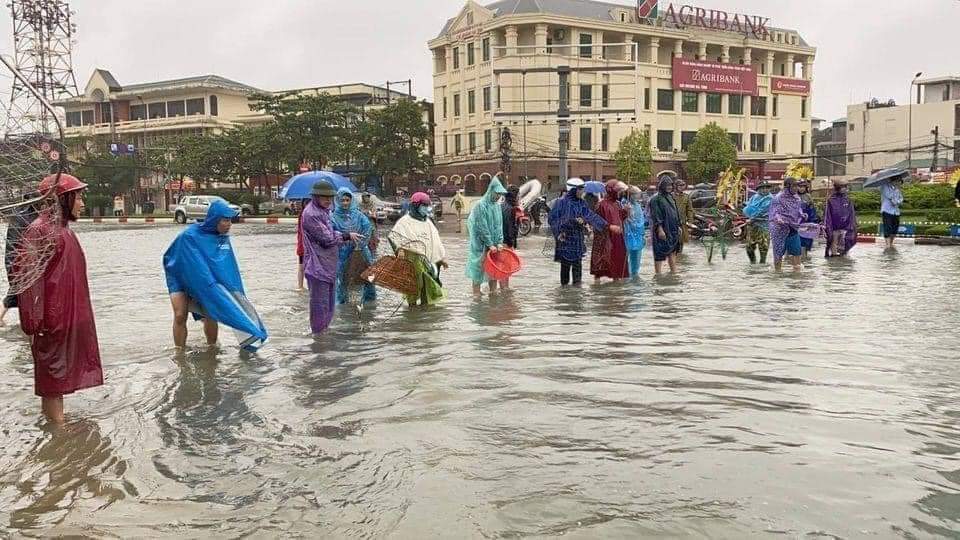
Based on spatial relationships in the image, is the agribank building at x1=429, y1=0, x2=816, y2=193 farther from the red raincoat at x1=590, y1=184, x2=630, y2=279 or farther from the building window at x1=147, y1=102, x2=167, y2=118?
the red raincoat at x1=590, y1=184, x2=630, y2=279

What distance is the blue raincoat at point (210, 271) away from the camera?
6.68 meters

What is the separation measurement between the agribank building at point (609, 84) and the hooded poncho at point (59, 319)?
145 feet

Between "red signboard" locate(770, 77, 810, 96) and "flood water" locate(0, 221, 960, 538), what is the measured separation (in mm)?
58376

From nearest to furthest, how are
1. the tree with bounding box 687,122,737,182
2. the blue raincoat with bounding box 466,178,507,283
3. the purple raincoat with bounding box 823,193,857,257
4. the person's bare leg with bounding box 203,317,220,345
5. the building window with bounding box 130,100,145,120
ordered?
the person's bare leg with bounding box 203,317,220,345 < the blue raincoat with bounding box 466,178,507,283 < the purple raincoat with bounding box 823,193,857,257 < the tree with bounding box 687,122,737,182 < the building window with bounding box 130,100,145,120

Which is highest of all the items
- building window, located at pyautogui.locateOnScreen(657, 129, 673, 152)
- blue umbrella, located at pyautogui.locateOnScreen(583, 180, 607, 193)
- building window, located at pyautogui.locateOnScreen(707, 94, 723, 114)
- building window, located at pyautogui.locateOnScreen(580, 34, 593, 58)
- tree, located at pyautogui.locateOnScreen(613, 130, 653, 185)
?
building window, located at pyautogui.locateOnScreen(580, 34, 593, 58)

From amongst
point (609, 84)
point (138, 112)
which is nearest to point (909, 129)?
point (609, 84)

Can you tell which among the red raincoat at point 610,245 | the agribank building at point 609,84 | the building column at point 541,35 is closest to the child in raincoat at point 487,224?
the red raincoat at point 610,245

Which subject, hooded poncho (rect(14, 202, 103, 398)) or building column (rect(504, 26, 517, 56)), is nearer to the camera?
hooded poncho (rect(14, 202, 103, 398))

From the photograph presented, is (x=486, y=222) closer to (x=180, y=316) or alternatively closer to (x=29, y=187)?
(x=180, y=316)

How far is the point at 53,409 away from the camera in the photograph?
5.05 metres

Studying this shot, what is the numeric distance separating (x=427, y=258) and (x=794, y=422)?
4.92 m

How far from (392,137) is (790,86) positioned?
107ft

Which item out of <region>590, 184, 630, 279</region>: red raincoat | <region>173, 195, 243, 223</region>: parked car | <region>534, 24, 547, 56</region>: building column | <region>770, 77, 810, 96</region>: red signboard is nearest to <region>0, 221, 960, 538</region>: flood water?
<region>590, 184, 630, 279</region>: red raincoat

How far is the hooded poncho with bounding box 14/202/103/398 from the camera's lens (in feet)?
15.7
